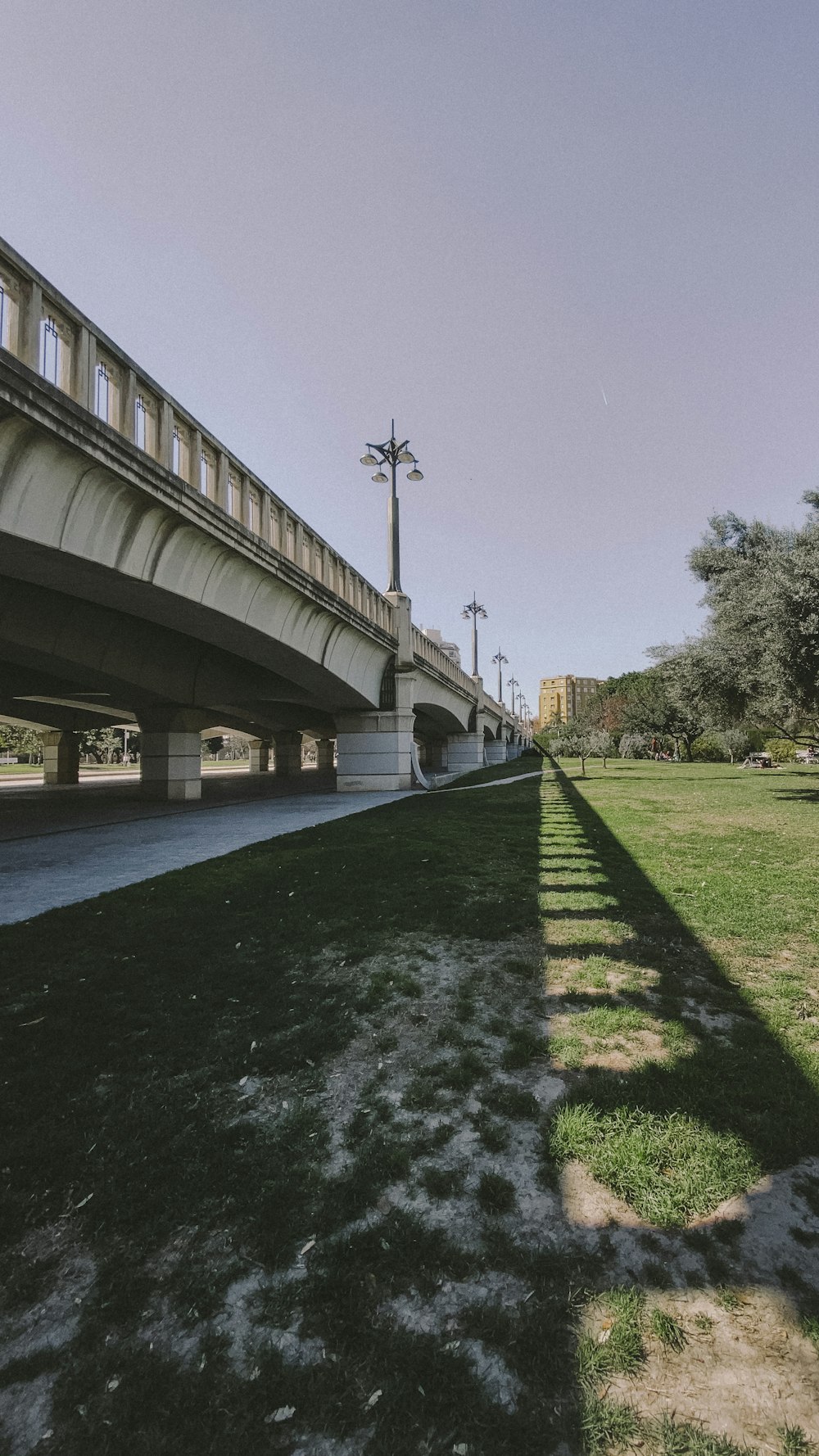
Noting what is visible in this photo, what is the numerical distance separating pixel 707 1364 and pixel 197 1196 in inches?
Result: 81.1

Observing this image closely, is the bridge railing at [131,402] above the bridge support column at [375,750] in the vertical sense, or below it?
above

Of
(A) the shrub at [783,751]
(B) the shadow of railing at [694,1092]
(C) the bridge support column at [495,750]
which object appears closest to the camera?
(B) the shadow of railing at [694,1092]

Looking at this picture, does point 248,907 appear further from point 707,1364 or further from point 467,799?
point 467,799

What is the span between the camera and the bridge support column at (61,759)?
33.4 metres

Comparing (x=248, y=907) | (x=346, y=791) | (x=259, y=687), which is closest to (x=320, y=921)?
(x=248, y=907)

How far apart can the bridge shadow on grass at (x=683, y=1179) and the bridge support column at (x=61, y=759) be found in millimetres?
33984

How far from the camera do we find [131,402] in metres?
9.27

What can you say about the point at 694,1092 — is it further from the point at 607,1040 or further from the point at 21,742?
the point at 21,742

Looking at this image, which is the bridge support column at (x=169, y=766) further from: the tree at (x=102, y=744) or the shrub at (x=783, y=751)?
the tree at (x=102, y=744)

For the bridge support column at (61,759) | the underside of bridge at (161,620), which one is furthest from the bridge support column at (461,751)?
the bridge support column at (61,759)

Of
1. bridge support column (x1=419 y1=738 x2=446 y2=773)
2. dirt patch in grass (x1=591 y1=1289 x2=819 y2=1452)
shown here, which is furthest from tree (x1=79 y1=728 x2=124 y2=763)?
dirt patch in grass (x1=591 y1=1289 x2=819 y2=1452)

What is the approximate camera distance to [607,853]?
10375mm

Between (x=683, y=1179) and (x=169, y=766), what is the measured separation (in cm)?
2101

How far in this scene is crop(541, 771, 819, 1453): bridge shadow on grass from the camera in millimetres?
2002
